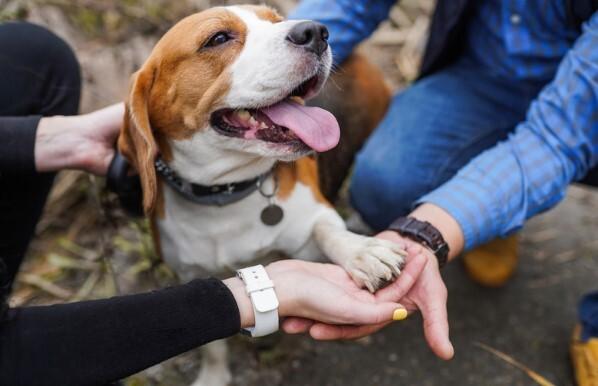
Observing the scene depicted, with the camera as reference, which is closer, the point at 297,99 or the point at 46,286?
the point at 297,99

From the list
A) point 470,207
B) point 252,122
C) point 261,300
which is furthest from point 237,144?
point 470,207

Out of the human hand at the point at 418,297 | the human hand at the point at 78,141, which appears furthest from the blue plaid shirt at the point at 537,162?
the human hand at the point at 78,141

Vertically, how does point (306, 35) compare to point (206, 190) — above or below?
above

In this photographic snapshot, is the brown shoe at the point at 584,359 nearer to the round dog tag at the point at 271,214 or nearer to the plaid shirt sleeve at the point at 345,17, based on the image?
the round dog tag at the point at 271,214

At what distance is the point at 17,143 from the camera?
184 centimetres

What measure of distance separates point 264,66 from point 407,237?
0.60 meters

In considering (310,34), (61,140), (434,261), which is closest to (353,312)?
(434,261)

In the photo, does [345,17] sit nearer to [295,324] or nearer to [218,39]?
[218,39]

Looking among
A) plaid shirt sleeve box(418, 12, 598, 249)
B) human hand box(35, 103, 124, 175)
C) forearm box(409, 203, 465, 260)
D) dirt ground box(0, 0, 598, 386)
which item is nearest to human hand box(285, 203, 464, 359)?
forearm box(409, 203, 465, 260)

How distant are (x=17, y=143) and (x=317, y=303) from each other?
1008 mm

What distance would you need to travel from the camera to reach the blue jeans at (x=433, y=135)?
2424mm

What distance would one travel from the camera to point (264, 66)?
162cm

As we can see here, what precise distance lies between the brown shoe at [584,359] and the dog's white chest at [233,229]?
891mm

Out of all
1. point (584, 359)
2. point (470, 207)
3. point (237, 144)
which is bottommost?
point (584, 359)
